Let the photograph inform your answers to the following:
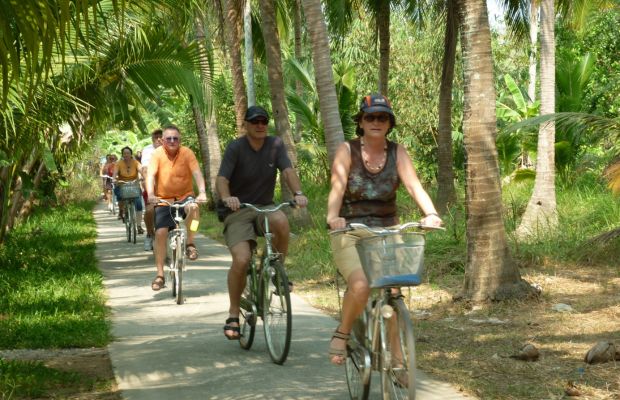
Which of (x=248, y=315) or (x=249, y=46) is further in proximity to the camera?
(x=249, y=46)

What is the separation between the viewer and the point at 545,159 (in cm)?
1603

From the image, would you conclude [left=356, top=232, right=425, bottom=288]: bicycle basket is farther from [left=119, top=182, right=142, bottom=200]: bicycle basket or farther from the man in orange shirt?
[left=119, top=182, right=142, bottom=200]: bicycle basket

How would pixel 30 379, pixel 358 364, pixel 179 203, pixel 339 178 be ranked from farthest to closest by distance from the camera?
1. pixel 179 203
2. pixel 30 379
3. pixel 339 178
4. pixel 358 364

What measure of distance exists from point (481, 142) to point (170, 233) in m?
3.64

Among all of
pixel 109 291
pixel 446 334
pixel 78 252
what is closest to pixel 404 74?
pixel 78 252

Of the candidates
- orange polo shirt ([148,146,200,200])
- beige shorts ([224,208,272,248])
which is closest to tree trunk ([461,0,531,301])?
beige shorts ([224,208,272,248])

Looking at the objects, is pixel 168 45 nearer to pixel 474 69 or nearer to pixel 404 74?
pixel 474 69

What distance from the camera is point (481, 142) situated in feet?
32.1

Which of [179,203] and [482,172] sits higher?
[482,172]

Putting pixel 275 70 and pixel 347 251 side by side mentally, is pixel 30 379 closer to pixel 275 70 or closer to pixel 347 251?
pixel 347 251

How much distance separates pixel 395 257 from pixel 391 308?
316mm

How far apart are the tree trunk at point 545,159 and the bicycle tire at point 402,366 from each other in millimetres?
9250

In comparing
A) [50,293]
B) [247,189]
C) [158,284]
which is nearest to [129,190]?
[50,293]

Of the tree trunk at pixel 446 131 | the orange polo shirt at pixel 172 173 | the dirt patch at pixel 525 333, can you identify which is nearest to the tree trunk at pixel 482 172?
the dirt patch at pixel 525 333
